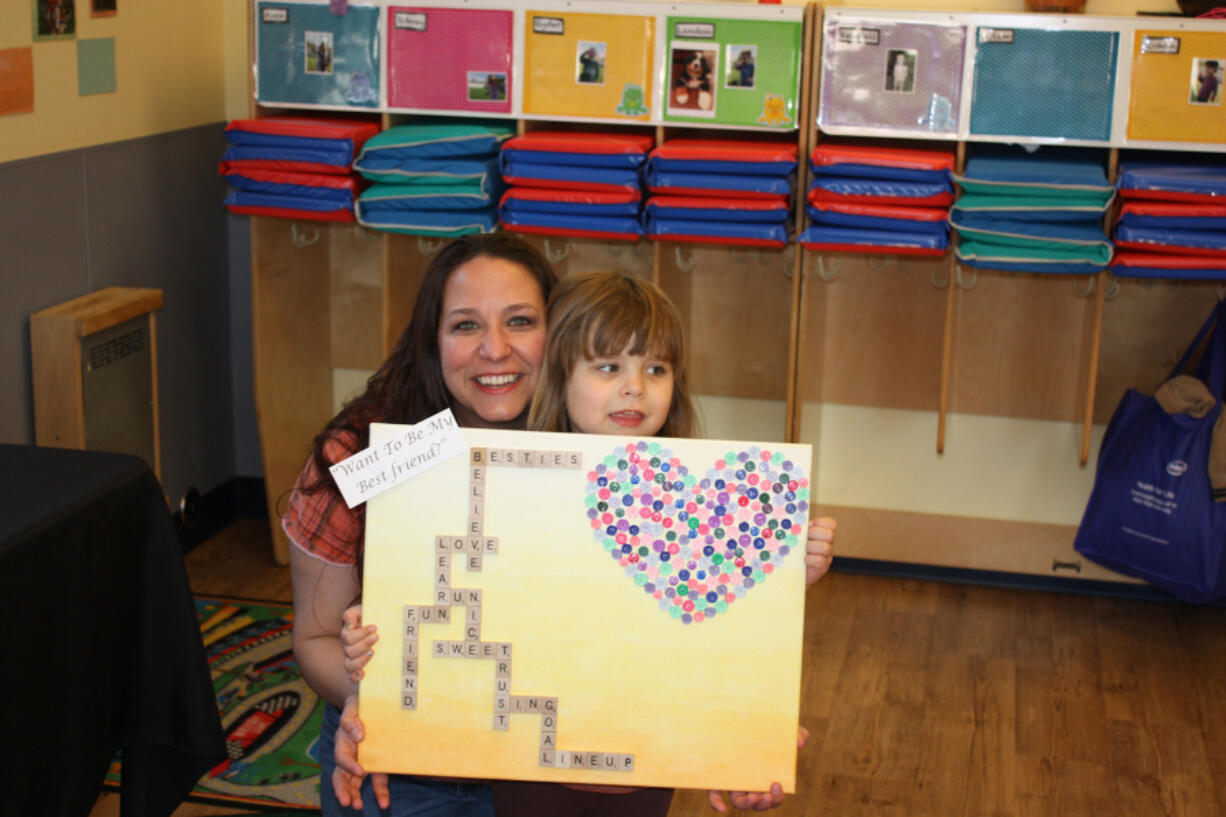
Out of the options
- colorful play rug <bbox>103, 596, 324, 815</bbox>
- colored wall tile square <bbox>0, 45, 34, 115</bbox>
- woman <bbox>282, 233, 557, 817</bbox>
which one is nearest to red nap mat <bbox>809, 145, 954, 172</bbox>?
woman <bbox>282, 233, 557, 817</bbox>

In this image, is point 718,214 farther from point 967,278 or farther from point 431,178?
point 967,278

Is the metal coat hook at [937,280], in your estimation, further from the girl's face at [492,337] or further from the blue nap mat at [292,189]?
the girl's face at [492,337]

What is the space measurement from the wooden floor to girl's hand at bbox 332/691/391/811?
1142 millimetres

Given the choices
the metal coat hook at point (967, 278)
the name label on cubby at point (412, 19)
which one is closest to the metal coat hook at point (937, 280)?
the metal coat hook at point (967, 278)

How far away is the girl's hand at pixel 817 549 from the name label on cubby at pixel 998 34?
6.44ft

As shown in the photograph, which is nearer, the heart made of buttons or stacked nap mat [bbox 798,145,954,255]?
the heart made of buttons

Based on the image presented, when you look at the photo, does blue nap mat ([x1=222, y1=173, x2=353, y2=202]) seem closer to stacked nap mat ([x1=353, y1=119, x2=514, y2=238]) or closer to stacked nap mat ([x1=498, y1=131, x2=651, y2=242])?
stacked nap mat ([x1=353, y1=119, x2=514, y2=238])

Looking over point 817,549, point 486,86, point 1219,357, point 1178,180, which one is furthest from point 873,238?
point 817,549

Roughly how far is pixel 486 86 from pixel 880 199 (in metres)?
1.04

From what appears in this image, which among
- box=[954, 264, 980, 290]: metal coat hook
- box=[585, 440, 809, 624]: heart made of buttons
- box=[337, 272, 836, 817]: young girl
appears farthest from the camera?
box=[954, 264, 980, 290]: metal coat hook

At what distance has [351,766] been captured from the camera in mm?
1480

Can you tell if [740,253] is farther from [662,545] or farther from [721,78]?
[662,545]

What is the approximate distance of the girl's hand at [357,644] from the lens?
4.83 feet

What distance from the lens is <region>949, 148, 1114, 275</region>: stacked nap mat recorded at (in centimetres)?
304
